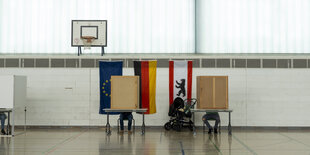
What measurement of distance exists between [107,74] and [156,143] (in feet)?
12.0

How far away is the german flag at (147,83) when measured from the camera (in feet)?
35.2

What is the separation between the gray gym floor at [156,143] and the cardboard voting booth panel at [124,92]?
864 mm

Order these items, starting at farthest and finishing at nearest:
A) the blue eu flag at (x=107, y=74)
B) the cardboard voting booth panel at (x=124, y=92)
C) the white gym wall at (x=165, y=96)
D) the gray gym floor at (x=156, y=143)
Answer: the white gym wall at (x=165, y=96)
the blue eu flag at (x=107, y=74)
the cardboard voting booth panel at (x=124, y=92)
the gray gym floor at (x=156, y=143)

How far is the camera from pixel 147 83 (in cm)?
1080

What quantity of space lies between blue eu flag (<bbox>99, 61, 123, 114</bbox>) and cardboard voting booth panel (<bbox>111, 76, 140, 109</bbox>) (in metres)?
1.05

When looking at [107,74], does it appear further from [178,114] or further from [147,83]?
[178,114]

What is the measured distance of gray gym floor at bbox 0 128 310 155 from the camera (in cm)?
679
